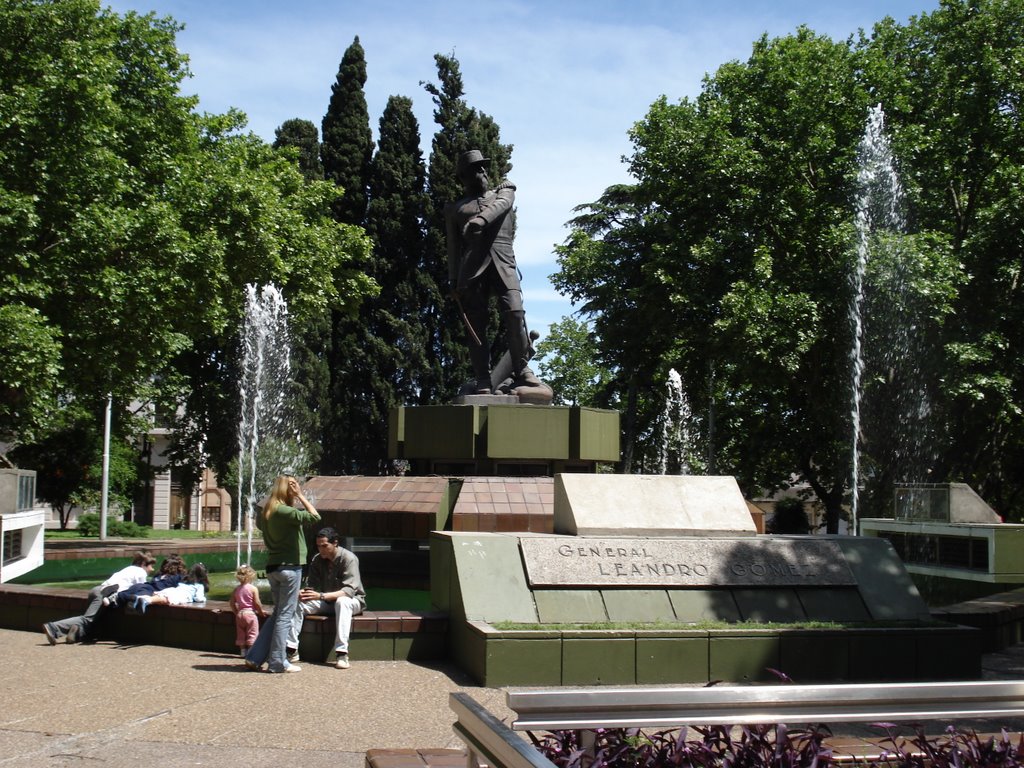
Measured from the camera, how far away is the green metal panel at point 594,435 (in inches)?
571

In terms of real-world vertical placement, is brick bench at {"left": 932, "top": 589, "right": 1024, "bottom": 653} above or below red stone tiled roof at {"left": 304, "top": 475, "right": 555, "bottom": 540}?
below

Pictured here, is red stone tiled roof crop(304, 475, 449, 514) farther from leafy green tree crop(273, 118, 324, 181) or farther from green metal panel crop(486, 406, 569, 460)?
leafy green tree crop(273, 118, 324, 181)

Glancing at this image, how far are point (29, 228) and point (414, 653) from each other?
586 inches

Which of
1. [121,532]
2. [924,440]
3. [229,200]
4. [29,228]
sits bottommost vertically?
[121,532]

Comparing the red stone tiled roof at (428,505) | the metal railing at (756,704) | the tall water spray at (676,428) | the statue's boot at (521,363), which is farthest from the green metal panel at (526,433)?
the tall water spray at (676,428)

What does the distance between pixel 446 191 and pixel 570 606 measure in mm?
33796

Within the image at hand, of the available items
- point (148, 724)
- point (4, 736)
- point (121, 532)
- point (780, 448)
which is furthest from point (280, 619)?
point (121, 532)

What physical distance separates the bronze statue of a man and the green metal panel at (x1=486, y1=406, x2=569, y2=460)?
73cm

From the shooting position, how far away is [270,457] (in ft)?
121

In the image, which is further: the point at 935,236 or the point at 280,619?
the point at 935,236

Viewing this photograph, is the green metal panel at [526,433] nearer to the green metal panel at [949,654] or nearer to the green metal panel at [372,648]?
the green metal panel at [372,648]

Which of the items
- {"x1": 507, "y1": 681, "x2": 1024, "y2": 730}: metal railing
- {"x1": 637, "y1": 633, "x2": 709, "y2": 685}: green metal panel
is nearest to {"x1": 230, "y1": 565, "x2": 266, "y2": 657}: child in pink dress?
{"x1": 637, "y1": 633, "x2": 709, "y2": 685}: green metal panel

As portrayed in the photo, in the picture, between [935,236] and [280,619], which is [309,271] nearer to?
[935,236]

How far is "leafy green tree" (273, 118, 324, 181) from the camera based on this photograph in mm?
40031
